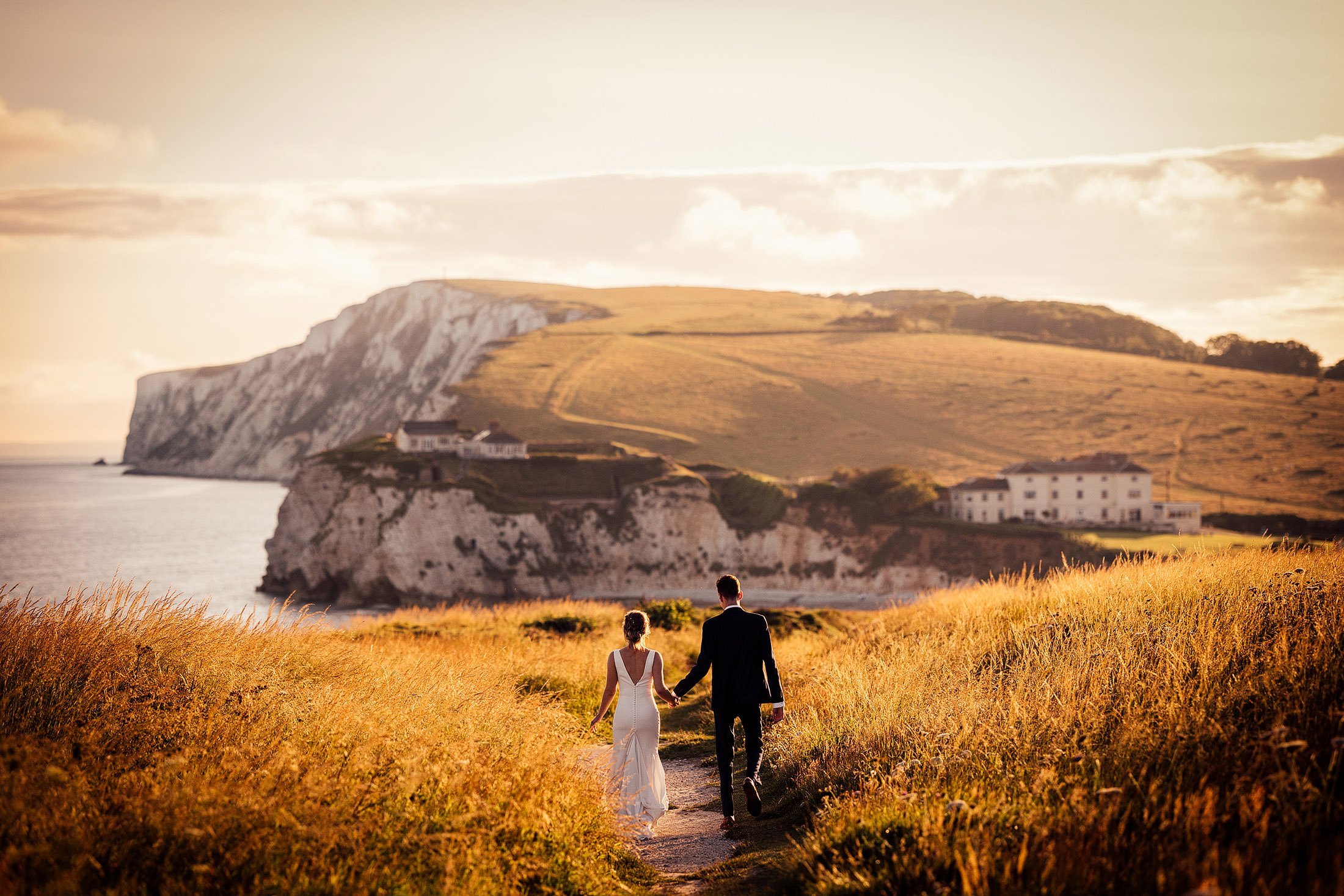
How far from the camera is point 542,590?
281 ft

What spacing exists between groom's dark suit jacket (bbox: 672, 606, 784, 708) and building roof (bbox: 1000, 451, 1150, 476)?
86.7 meters

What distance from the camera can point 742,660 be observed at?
9.13m

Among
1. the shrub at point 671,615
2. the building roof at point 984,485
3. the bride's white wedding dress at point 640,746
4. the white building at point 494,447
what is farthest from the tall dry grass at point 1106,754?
the white building at point 494,447

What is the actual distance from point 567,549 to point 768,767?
78.4 metres

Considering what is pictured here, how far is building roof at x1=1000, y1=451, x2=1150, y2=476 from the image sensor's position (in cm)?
8925

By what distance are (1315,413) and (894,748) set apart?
5392 inches

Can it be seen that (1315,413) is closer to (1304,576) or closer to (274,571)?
(274,571)

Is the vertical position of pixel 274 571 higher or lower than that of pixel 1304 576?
lower

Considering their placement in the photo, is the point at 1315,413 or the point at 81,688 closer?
the point at 81,688

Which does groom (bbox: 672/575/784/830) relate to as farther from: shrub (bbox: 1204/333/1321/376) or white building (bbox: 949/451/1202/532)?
shrub (bbox: 1204/333/1321/376)

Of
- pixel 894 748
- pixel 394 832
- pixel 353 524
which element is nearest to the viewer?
pixel 394 832

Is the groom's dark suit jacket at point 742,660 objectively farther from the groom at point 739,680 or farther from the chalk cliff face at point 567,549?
the chalk cliff face at point 567,549

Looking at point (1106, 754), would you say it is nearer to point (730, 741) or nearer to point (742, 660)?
point (742, 660)

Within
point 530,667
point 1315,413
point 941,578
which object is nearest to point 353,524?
point 941,578
